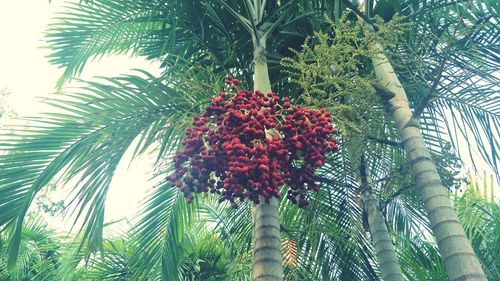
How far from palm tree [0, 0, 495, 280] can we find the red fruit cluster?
298 millimetres

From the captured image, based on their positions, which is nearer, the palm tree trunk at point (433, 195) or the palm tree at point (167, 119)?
the palm tree trunk at point (433, 195)

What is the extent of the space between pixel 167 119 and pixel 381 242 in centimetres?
178

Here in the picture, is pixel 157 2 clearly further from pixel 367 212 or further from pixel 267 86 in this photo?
pixel 367 212

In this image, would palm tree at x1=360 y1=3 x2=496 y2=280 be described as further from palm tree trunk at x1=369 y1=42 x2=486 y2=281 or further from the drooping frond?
the drooping frond

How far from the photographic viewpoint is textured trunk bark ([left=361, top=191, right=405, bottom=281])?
341 centimetres

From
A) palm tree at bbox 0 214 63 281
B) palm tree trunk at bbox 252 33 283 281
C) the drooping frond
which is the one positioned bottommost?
palm tree trunk at bbox 252 33 283 281

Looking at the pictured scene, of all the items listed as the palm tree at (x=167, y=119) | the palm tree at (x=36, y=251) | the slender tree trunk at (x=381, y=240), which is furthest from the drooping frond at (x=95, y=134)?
the palm tree at (x=36, y=251)

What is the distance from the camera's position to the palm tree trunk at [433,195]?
6.99 feet

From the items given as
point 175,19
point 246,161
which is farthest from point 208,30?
point 246,161

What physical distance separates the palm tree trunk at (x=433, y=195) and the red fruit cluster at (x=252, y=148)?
60 cm

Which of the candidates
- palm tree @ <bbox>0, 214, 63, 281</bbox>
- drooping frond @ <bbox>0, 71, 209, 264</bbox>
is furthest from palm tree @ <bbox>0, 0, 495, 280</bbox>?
palm tree @ <bbox>0, 214, 63, 281</bbox>

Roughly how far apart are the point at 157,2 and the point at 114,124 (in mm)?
1046

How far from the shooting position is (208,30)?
11.4 feet

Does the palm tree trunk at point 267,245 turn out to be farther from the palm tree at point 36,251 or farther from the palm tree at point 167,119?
the palm tree at point 36,251
